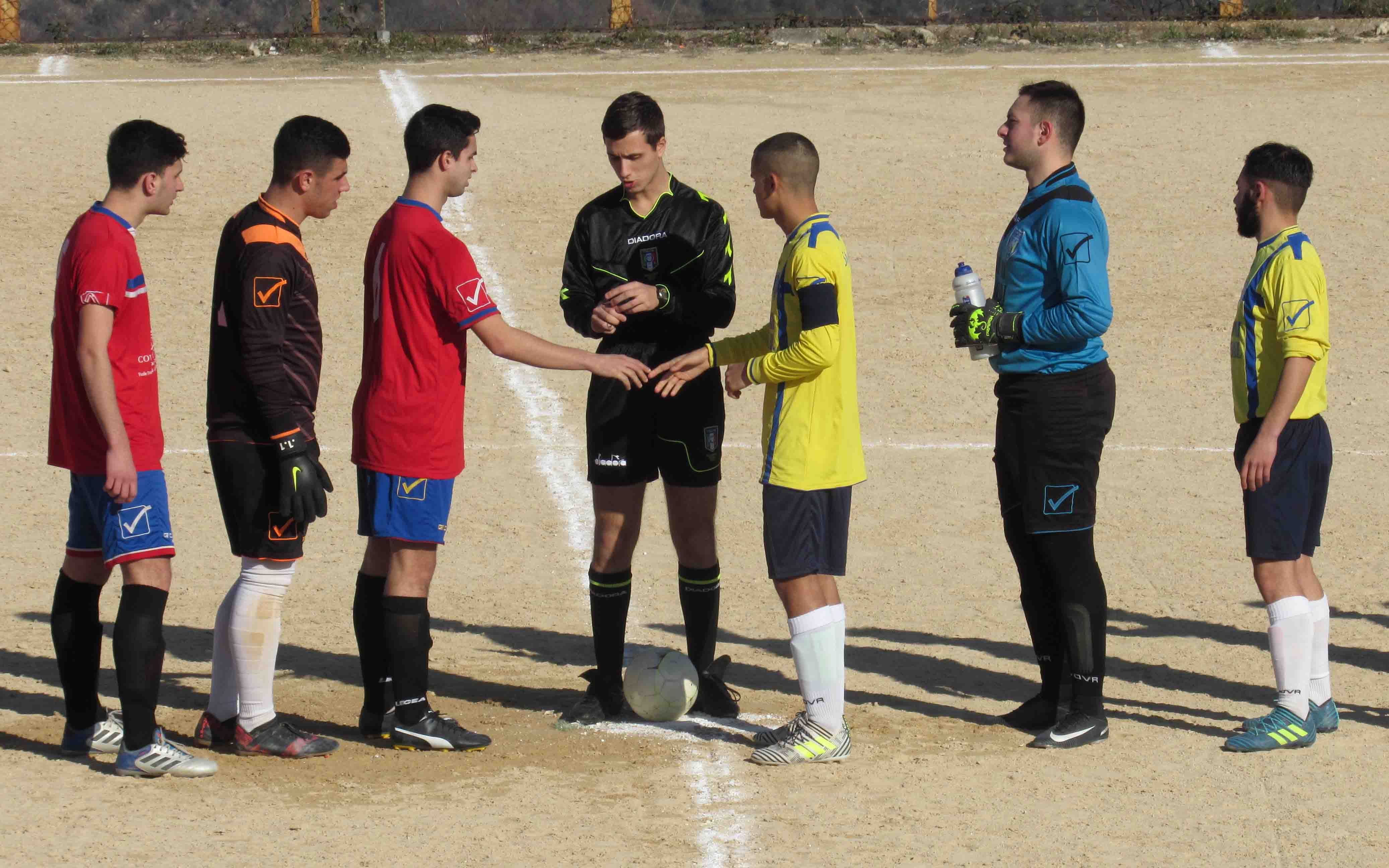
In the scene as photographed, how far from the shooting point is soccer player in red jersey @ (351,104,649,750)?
567 centimetres

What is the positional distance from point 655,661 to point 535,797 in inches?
39.5

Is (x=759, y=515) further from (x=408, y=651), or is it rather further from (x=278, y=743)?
(x=278, y=743)

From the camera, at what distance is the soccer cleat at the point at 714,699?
6.41 metres

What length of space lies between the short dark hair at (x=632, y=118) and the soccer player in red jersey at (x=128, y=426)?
1.61m

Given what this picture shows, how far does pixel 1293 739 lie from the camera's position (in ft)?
19.4

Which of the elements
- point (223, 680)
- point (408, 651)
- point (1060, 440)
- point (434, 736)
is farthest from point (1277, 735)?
point (223, 680)

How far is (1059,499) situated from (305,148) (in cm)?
311

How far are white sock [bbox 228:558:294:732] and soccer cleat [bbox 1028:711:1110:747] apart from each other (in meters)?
2.93

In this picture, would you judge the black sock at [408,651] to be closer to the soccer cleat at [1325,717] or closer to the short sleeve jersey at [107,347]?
the short sleeve jersey at [107,347]

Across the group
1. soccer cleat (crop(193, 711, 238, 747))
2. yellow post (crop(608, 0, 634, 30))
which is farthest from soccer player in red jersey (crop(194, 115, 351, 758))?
yellow post (crop(608, 0, 634, 30))

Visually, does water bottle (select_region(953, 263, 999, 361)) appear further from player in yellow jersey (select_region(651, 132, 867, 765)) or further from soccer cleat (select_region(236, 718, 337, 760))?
soccer cleat (select_region(236, 718, 337, 760))

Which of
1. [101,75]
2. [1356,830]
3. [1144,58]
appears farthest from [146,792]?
[1144,58]

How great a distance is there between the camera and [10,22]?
20547mm

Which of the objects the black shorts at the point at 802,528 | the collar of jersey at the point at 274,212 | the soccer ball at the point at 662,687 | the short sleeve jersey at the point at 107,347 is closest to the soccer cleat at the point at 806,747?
the soccer ball at the point at 662,687
